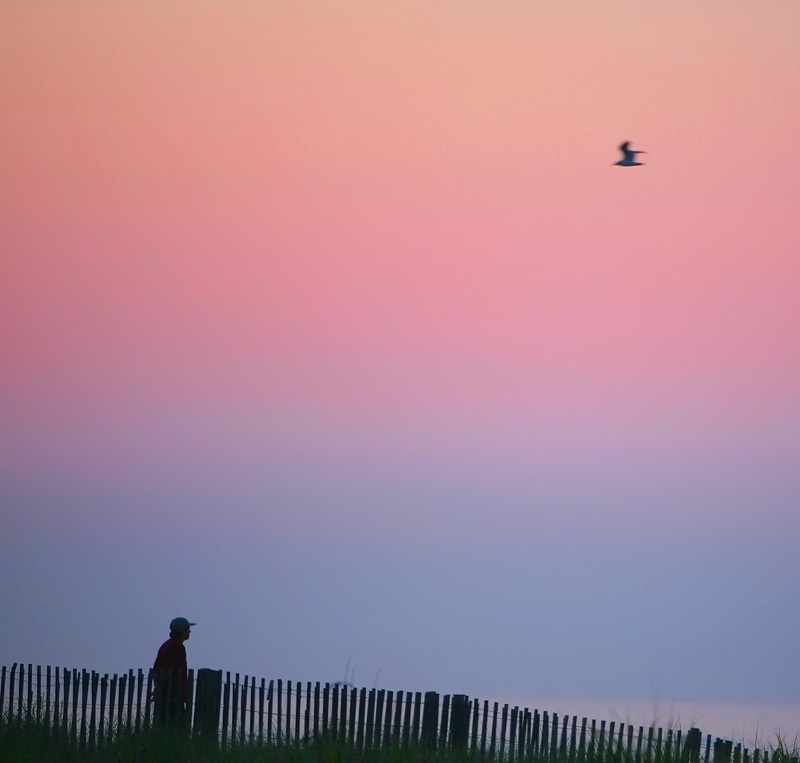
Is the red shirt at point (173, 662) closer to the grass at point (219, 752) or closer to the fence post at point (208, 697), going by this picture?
the fence post at point (208, 697)

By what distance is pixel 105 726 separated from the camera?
14938 millimetres

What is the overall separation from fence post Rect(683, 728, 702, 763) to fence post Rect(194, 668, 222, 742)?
242 inches

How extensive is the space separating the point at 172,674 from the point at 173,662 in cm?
13

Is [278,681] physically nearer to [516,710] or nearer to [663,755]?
[516,710]

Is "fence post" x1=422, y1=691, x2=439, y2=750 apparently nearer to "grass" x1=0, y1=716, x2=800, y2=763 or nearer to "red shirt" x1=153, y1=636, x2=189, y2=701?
"grass" x1=0, y1=716, x2=800, y2=763

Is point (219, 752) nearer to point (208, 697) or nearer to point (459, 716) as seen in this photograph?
point (459, 716)

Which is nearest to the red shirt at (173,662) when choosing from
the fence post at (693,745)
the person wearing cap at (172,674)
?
the person wearing cap at (172,674)

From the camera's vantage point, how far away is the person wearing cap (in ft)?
48.2

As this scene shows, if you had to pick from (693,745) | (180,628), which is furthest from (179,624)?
(693,745)

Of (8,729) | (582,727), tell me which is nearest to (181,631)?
(8,729)

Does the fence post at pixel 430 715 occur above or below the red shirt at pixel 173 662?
below

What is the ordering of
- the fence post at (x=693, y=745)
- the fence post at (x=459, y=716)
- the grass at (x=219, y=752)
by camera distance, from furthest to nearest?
1. the fence post at (x=459, y=716)
2. the grass at (x=219, y=752)
3. the fence post at (x=693, y=745)

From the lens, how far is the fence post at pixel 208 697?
15.2m

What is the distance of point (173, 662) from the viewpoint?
15023 mm
